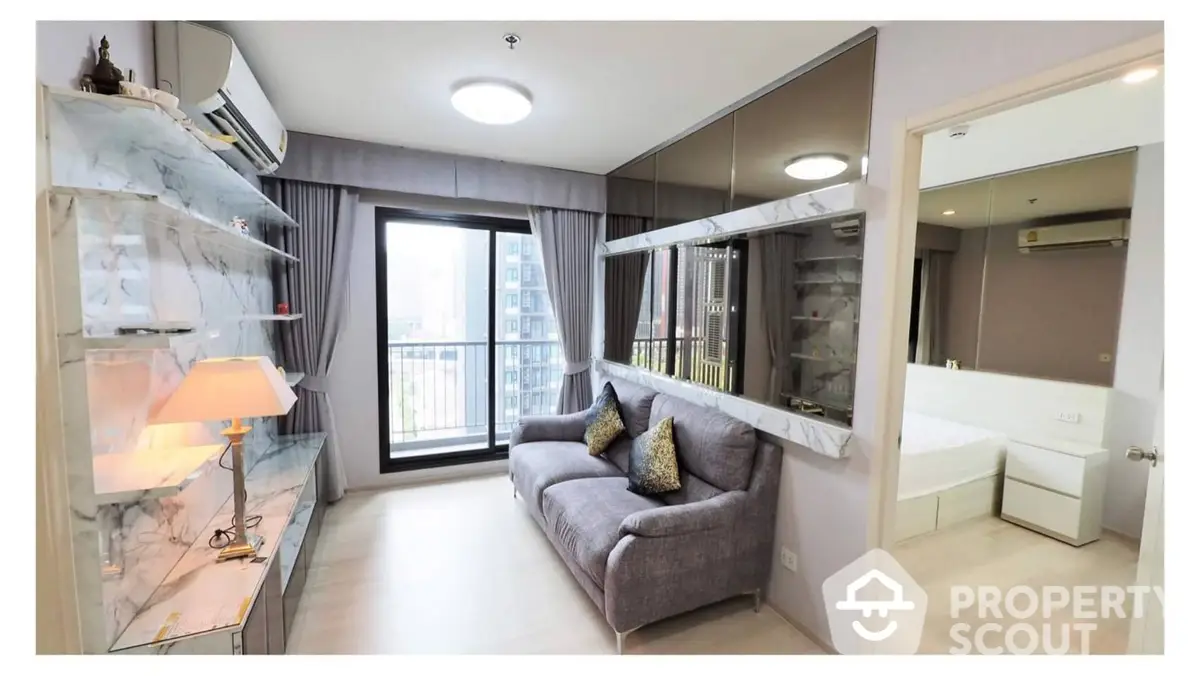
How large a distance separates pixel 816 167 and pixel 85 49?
2.56 metres

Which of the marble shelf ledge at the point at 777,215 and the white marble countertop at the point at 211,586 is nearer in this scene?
the white marble countertop at the point at 211,586

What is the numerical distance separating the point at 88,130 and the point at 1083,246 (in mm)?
5179

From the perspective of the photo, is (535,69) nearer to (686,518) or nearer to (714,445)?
(714,445)

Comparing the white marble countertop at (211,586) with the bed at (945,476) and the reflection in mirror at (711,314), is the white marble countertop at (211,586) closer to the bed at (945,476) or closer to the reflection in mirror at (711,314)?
the reflection in mirror at (711,314)

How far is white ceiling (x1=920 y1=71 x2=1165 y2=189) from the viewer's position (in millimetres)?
2186

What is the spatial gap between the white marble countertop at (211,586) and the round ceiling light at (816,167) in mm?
2712

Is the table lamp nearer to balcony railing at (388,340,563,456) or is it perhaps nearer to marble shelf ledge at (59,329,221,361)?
marble shelf ledge at (59,329,221,361)

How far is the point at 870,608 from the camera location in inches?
73.6

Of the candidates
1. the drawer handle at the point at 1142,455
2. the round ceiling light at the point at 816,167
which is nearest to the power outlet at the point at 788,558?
the drawer handle at the point at 1142,455

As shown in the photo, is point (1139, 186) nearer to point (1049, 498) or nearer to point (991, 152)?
point (991, 152)

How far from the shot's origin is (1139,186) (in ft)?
9.56

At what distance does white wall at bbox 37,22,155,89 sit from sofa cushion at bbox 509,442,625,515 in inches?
97.5

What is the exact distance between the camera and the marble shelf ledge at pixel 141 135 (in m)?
1.14

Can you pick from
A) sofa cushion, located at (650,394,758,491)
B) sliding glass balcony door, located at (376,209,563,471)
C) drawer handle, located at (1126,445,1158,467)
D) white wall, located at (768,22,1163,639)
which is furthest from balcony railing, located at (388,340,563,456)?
drawer handle, located at (1126,445,1158,467)
